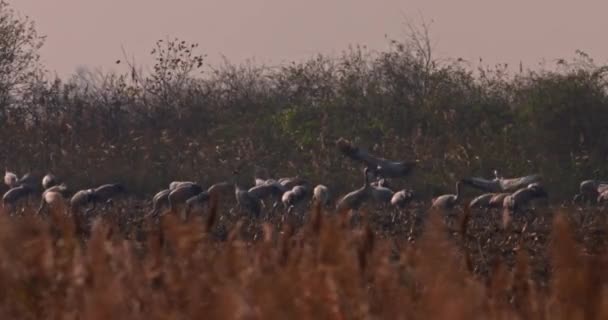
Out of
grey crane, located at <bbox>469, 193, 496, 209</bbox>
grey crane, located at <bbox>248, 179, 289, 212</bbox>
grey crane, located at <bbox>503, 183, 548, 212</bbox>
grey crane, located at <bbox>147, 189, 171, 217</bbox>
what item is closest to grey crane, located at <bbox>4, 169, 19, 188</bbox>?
grey crane, located at <bbox>147, 189, 171, 217</bbox>

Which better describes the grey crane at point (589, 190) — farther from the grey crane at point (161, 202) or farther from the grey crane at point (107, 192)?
the grey crane at point (107, 192)

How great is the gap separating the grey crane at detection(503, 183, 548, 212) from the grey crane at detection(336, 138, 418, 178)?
11.2 ft

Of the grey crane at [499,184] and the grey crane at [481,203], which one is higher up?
the grey crane at [499,184]

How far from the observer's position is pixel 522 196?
2538 cm

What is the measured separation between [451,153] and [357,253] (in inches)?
1044

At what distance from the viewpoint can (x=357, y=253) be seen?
203 inches

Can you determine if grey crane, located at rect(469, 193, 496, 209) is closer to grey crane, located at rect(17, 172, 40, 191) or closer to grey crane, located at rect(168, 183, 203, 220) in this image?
grey crane, located at rect(168, 183, 203, 220)

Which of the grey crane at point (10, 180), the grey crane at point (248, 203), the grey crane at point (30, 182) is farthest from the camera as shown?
the grey crane at point (10, 180)

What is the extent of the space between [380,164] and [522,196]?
462 centimetres

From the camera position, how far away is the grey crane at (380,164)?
29312 mm

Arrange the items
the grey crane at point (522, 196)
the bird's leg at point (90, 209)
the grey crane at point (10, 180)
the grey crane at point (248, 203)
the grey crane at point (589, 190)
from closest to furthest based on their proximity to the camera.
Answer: the grey crane at point (522, 196)
the grey crane at point (248, 203)
the bird's leg at point (90, 209)
the grey crane at point (589, 190)
the grey crane at point (10, 180)

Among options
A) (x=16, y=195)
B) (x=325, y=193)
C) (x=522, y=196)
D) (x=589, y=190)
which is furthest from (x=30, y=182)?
(x=589, y=190)

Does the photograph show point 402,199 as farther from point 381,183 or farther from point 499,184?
point 381,183

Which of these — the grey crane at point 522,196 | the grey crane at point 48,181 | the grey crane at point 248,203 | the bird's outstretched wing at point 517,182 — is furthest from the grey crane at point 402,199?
the grey crane at point 48,181
